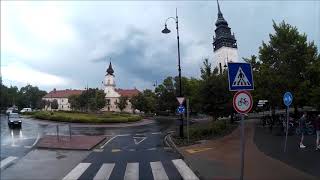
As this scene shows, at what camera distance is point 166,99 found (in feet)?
265

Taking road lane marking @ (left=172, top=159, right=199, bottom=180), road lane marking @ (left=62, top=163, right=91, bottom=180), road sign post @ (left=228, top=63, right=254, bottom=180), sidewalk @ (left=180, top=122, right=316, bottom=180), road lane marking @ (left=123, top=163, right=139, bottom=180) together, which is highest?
road sign post @ (left=228, top=63, right=254, bottom=180)

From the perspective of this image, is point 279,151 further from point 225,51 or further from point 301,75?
point 225,51

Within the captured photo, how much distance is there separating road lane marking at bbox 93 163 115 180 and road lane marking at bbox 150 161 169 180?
151 cm

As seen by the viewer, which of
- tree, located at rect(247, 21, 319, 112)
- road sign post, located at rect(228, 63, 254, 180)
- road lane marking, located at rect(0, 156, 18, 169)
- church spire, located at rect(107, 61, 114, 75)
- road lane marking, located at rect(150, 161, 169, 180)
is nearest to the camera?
road sign post, located at rect(228, 63, 254, 180)

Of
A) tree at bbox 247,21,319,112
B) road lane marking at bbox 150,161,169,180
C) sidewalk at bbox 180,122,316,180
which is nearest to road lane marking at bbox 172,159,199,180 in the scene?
sidewalk at bbox 180,122,316,180

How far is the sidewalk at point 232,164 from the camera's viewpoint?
1245 centimetres

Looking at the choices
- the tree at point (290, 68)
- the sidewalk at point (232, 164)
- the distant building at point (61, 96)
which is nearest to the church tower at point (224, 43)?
the distant building at point (61, 96)

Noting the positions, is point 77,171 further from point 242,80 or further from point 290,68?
point 290,68

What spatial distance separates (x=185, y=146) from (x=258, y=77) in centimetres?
2144

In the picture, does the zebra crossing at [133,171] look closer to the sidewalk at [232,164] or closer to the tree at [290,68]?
the sidewalk at [232,164]

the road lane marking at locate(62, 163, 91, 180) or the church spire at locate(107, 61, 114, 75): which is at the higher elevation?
the church spire at locate(107, 61, 114, 75)

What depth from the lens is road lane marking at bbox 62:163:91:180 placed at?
13.3 metres

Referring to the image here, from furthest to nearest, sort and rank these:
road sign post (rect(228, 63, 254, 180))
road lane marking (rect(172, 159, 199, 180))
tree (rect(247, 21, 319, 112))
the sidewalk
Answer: tree (rect(247, 21, 319, 112)) → road lane marking (rect(172, 159, 199, 180)) → the sidewalk → road sign post (rect(228, 63, 254, 180))

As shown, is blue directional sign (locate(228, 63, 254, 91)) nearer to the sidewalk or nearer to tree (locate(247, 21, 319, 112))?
the sidewalk
